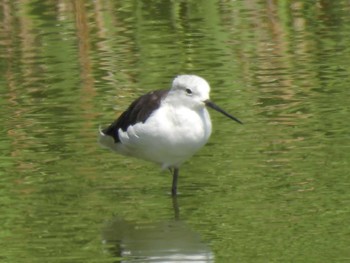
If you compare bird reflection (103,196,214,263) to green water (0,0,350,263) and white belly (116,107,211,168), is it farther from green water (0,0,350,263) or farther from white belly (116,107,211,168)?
white belly (116,107,211,168)

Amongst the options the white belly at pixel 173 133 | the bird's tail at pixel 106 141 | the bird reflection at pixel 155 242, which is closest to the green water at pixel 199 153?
the bird reflection at pixel 155 242

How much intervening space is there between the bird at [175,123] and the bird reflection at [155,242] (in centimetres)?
50

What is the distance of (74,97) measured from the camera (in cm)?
1459

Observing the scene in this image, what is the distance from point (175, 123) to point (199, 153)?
1734mm

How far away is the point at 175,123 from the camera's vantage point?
10.3 m

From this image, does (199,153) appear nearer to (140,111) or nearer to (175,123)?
(140,111)

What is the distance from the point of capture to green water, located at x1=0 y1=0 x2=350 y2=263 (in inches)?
384

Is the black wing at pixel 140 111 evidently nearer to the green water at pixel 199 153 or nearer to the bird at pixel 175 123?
the bird at pixel 175 123

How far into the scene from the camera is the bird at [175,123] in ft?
33.7

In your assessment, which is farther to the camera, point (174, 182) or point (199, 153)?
point (199, 153)

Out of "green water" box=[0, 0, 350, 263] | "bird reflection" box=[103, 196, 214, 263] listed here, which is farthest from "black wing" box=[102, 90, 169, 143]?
"bird reflection" box=[103, 196, 214, 263]

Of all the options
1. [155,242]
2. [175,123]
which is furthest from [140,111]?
[155,242]

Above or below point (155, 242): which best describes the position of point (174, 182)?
below

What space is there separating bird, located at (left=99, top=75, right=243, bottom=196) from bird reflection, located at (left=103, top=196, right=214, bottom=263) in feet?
1.62
